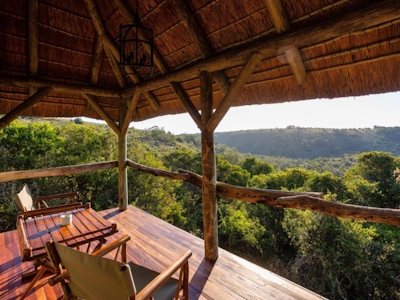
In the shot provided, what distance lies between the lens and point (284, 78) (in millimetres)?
2930

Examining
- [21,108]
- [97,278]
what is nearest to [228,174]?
[21,108]

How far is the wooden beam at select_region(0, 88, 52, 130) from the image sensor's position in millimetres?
3500

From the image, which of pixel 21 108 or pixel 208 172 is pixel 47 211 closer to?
pixel 21 108

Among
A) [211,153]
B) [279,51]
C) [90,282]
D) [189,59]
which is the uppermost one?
[189,59]

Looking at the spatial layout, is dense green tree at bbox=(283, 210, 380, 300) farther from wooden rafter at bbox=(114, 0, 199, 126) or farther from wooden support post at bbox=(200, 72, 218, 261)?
wooden rafter at bbox=(114, 0, 199, 126)

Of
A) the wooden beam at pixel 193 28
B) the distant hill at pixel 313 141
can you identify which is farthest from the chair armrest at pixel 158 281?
the distant hill at pixel 313 141

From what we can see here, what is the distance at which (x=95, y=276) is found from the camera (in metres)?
1.44

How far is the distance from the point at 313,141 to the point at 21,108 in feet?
151

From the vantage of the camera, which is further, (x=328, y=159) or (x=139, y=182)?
(x=328, y=159)

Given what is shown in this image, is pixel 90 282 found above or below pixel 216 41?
below

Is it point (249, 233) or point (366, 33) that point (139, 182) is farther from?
point (366, 33)

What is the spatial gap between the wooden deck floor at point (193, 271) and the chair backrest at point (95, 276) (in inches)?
44.3

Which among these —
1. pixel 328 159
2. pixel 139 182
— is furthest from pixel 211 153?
pixel 328 159

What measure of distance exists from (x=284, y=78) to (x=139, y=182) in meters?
12.3
